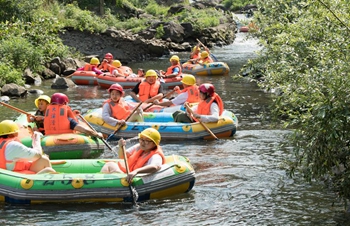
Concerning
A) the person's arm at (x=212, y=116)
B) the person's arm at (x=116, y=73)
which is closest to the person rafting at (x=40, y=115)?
the person's arm at (x=212, y=116)

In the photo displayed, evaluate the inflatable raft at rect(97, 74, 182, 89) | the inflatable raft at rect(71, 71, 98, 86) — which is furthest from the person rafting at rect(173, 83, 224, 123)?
the inflatable raft at rect(71, 71, 98, 86)

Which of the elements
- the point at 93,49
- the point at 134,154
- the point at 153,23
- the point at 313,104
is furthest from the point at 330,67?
the point at 153,23

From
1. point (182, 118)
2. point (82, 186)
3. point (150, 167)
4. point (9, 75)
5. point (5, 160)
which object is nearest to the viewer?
point (82, 186)

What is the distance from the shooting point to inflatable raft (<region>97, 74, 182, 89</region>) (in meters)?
20.1

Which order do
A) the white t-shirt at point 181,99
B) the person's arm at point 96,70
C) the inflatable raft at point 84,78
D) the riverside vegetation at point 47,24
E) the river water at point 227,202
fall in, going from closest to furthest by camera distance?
1. the river water at point 227,202
2. the white t-shirt at point 181,99
3. the riverside vegetation at point 47,24
4. the inflatable raft at point 84,78
5. the person's arm at point 96,70

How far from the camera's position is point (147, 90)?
14.8m

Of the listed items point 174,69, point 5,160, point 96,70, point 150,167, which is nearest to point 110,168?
point 150,167

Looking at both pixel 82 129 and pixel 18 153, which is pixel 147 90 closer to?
pixel 82 129

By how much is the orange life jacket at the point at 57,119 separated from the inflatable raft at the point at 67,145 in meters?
0.18

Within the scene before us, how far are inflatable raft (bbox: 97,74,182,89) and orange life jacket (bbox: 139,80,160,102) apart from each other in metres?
4.71

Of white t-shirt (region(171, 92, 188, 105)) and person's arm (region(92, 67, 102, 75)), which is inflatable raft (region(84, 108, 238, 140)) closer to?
white t-shirt (region(171, 92, 188, 105))

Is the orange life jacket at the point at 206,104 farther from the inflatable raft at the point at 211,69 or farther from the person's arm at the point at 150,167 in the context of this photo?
the inflatable raft at the point at 211,69

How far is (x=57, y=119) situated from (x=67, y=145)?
0.52 m

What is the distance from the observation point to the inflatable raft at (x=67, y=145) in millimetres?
10945
